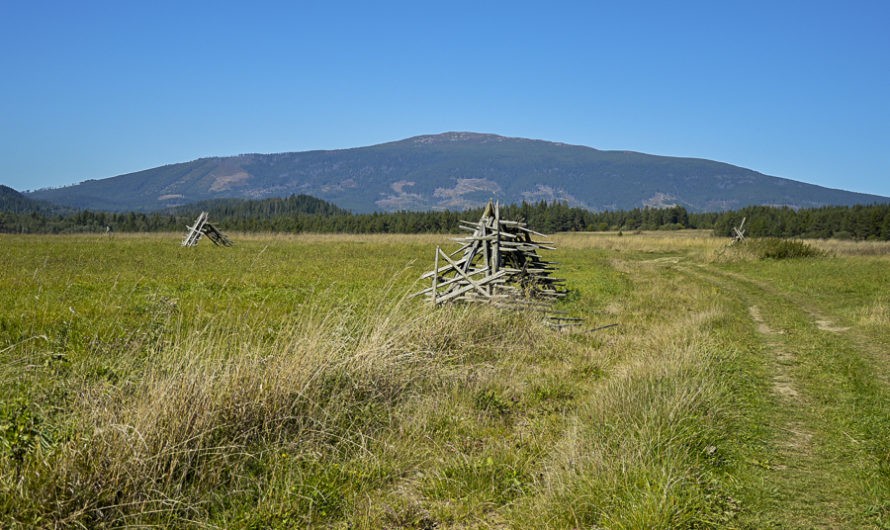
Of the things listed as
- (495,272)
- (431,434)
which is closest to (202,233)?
Result: (495,272)

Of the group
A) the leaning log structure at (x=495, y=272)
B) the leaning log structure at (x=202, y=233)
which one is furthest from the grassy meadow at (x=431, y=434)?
the leaning log structure at (x=202, y=233)

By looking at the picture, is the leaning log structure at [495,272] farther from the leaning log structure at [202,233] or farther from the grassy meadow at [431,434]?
the leaning log structure at [202,233]

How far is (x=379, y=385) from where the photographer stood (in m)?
7.07

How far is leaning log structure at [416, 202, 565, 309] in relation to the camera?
14.0 metres

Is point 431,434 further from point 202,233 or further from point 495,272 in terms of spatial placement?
point 202,233

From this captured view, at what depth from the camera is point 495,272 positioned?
15.2 meters

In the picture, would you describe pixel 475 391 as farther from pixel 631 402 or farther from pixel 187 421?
pixel 187 421

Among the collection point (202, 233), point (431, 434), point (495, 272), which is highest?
point (202, 233)

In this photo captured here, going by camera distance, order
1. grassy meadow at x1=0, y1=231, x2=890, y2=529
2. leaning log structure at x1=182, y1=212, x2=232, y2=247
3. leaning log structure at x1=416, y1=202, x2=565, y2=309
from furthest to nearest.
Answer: leaning log structure at x1=182, y1=212, x2=232, y2=247
leaning log structure at x1=416, y1=202, x2=565, y2=309
grassy meadow at x1=0, y1=231, x2=890, y2=529

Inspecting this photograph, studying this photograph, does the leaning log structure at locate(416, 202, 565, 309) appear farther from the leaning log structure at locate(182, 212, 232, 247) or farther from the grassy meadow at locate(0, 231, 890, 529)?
the leaning log structure at locate(182, 212, 232, 247)

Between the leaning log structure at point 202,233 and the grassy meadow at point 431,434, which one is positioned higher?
the leaning log structure at point 202,233

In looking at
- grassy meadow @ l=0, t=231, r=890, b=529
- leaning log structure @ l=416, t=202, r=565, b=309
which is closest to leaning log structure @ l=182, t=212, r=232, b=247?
leaning log structure @ l=416, t=202, r=565, b=309

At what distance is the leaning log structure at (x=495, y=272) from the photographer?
45.8ft

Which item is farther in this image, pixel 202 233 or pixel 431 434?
pixel 202 233
